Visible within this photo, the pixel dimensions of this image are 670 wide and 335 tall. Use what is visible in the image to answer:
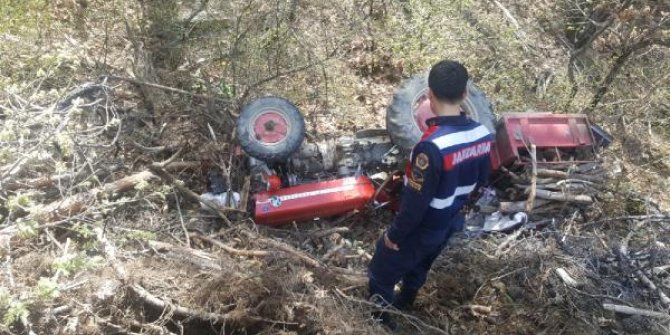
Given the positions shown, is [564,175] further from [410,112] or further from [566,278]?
[410,112]

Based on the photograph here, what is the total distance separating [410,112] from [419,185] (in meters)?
1.58

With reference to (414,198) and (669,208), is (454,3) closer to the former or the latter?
(669,208)

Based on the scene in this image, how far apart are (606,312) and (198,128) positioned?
3510 mm

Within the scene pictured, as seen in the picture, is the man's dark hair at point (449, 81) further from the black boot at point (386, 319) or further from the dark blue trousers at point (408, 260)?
the black boot at point (386, 319)

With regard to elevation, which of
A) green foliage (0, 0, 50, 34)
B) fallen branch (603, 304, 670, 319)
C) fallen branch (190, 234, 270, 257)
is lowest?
fallen branch (603, 304, 670, 319)

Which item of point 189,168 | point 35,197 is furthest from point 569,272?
point 35,197

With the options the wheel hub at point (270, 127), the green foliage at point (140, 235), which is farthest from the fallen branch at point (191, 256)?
the wheel hub at point (270, 127)

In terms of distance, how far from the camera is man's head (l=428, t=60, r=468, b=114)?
2.57m

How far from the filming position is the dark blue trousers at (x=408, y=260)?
293 cm

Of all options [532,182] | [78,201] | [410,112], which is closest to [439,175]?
[410,112]

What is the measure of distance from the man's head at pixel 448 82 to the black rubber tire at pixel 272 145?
1540 millimetres

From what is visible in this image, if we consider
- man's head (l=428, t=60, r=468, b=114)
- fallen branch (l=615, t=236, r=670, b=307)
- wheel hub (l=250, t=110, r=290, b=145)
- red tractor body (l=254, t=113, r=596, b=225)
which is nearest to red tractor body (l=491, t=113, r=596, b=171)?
red tractor body (l=254, t=113, r=596, b=225)

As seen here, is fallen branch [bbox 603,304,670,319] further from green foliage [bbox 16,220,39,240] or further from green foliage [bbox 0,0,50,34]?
green foliage [bbox 0,0,50,34]

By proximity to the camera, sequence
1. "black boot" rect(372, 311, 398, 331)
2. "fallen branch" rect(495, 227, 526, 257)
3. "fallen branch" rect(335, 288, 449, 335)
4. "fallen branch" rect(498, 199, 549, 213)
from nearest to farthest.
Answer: "fallen branch" rect(335, 288, 449, 335) < "black boot" rect(372, 311, 398, 331) < "fallen branch" rect(495, 227, 526, 257) < "fallen branch" rect(498, 199, 549, 213)
